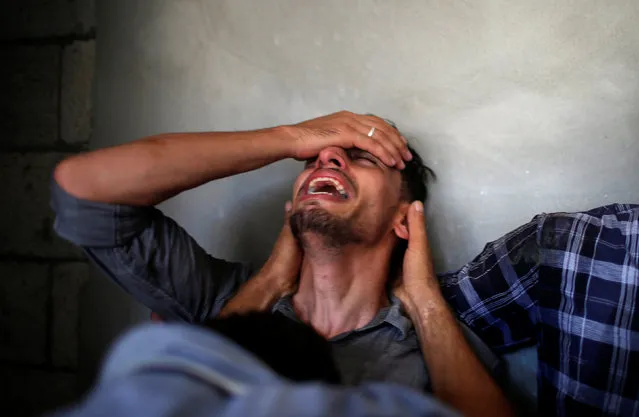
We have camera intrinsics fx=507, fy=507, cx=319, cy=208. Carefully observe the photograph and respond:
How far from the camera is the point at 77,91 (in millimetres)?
1655

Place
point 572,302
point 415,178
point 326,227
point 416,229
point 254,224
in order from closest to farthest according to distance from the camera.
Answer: point 572,302 → point 326,227 → point 416,229 → point 415,178 → point 254,224

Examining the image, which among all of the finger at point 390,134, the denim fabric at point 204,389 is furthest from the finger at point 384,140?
the denim fabric at point 204,389

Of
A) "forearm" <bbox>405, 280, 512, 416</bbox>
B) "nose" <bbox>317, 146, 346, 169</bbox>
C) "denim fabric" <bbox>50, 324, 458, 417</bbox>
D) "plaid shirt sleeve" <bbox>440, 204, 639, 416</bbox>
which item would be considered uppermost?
"nose" <bbox>317, 146, 346, 169</bbox>

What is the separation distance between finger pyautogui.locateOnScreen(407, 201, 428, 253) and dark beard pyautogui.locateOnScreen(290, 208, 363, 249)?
140 millimetres

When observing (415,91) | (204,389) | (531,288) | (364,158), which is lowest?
(531,288)

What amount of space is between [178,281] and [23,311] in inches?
32.9

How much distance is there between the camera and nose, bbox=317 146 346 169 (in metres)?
1.18

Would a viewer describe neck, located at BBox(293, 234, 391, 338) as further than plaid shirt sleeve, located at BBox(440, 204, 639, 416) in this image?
Yes

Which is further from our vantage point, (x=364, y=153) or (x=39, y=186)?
(x=39, y=186)

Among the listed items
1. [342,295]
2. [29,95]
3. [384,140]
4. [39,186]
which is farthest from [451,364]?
[29,95]

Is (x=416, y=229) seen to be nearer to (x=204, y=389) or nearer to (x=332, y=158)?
(x=332, y=158)

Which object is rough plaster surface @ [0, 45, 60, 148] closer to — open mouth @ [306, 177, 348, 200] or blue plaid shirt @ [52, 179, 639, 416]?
blue plaid shirt @ [52, 179, 639, 416]

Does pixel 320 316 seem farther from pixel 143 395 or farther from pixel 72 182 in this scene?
pixel 143 395

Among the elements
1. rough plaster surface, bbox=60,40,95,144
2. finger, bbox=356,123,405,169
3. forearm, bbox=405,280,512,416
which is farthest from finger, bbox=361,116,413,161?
rough plaster surface, bbox=60,40,95,144
